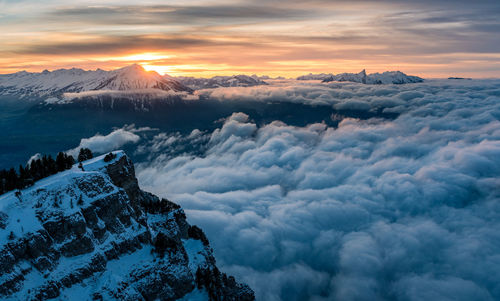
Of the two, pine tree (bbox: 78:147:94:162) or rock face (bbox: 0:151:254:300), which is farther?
pine tree (bbox: 78:147:94:162)

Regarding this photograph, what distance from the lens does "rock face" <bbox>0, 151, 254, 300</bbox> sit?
8119 centimetres

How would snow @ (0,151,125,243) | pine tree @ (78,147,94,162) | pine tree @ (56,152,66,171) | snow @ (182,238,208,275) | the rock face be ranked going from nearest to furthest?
the rock face, snow @ (0,151,125,243), pine tree @ (56,152,66,171), snow @ (182,238,208,275), pine tree @ (78,147,94,162)

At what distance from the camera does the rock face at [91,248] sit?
81188 millimetres

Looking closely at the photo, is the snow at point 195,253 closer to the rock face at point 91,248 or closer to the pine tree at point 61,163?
the rock face at point 91,248

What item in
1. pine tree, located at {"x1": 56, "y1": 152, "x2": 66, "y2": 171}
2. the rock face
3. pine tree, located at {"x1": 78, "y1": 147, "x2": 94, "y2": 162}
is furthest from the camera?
pine tree, located at {"x1": 78, "y1": 147, "x2": 94, "y2": 162}

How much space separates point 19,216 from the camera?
84.9m

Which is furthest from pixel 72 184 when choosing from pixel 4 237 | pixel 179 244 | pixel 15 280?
pixel 179 244

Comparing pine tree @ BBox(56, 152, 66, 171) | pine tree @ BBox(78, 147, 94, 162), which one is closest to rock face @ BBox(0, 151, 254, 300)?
pine tree @ BBox(56, 152, 66, 171)

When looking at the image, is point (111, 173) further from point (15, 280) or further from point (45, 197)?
point (15, 280)

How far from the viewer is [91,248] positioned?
300 feet

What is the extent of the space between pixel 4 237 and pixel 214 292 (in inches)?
2735

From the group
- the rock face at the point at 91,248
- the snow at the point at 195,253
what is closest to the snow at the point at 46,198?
→ the rock face at the point at 91,248

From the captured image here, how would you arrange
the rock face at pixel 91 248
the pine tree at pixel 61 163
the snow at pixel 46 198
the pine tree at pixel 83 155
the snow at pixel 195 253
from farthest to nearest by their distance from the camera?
the pine tree at pixel 83 155
the snow at pixel 195 253
the pine tree at pixel 61 163
the snow at pixel 46 198
the rock face at pixel 91 248

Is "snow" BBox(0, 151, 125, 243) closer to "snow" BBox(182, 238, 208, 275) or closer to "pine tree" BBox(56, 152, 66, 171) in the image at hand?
"pine tree" BBox(56, 152, 66, 171)
